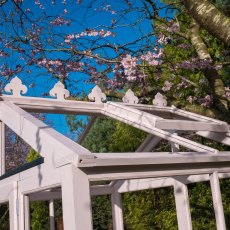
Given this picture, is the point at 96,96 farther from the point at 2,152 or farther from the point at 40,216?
the point at 40,216

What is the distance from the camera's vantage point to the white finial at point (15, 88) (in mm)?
3869

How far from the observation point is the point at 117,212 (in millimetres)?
5875

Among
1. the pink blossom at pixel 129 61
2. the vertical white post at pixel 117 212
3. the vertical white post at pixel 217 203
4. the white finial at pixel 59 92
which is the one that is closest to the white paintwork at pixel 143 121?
the vertical white post at pixel 217 203

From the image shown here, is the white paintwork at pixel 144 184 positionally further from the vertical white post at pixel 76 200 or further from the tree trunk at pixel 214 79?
the vertical white post at pixel 76 200

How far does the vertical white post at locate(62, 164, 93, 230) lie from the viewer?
2158 millimetres

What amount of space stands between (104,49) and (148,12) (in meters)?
1.01

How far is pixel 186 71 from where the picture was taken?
32.0ft

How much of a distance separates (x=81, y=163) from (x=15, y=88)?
197cm

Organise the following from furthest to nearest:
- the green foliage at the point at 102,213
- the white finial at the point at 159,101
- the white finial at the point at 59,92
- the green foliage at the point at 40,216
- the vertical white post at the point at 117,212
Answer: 1. the green foliage at the point at 102,213
2. the green foliage at the point at 40,216
3. the vertical white post at the point at 117,212
4. the white finial at the point at 159,101
5. the white finial at the point at 59,92

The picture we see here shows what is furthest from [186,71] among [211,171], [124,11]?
[211,171]

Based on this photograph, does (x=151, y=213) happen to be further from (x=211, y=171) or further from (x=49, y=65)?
(x=211, y=171)

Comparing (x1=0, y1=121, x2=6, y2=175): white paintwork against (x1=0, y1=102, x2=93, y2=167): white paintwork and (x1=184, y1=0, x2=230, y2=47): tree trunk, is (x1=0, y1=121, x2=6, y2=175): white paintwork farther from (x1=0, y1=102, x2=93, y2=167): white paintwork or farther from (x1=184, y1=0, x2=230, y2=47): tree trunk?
(x1=184, y1=0, x2=230, y2=47): tree trunk

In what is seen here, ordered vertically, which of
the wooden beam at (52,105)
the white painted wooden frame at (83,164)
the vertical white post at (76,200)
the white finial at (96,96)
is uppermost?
the white finial at (96,96)

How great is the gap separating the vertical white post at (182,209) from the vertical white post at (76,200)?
235 centimetres
